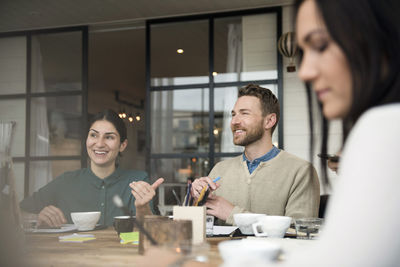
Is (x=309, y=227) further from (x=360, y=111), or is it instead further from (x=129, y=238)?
(x=360, y=111)

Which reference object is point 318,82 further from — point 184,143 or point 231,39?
point 184,143

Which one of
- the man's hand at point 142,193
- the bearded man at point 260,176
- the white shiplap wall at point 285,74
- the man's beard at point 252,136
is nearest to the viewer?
the man's hand at point 142,193

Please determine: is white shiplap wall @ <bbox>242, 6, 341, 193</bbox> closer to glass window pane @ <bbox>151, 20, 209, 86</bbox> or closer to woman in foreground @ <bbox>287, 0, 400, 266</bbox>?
glass window pane @ <bbox>151, 20, 209, 86</bbox>

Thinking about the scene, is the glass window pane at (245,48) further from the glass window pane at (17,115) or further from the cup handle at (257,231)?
the cup handle at (257,231)

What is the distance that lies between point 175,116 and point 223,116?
641 millimetres

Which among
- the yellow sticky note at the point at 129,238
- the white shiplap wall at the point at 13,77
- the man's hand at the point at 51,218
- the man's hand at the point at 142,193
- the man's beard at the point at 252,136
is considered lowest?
the man's hand at the point at 51,218

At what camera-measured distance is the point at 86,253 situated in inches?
47.9

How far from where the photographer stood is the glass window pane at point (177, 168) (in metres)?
4.63

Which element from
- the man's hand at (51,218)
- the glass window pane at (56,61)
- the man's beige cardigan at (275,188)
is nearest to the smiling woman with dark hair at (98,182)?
the man's hand at (51,218)

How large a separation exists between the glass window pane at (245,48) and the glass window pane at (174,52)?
0.17 m

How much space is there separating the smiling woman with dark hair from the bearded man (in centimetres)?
55

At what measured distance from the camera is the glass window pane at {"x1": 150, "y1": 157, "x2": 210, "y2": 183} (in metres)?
4.63

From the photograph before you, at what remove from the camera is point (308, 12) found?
713 mm

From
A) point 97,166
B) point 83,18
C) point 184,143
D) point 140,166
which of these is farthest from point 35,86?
point 140,166
